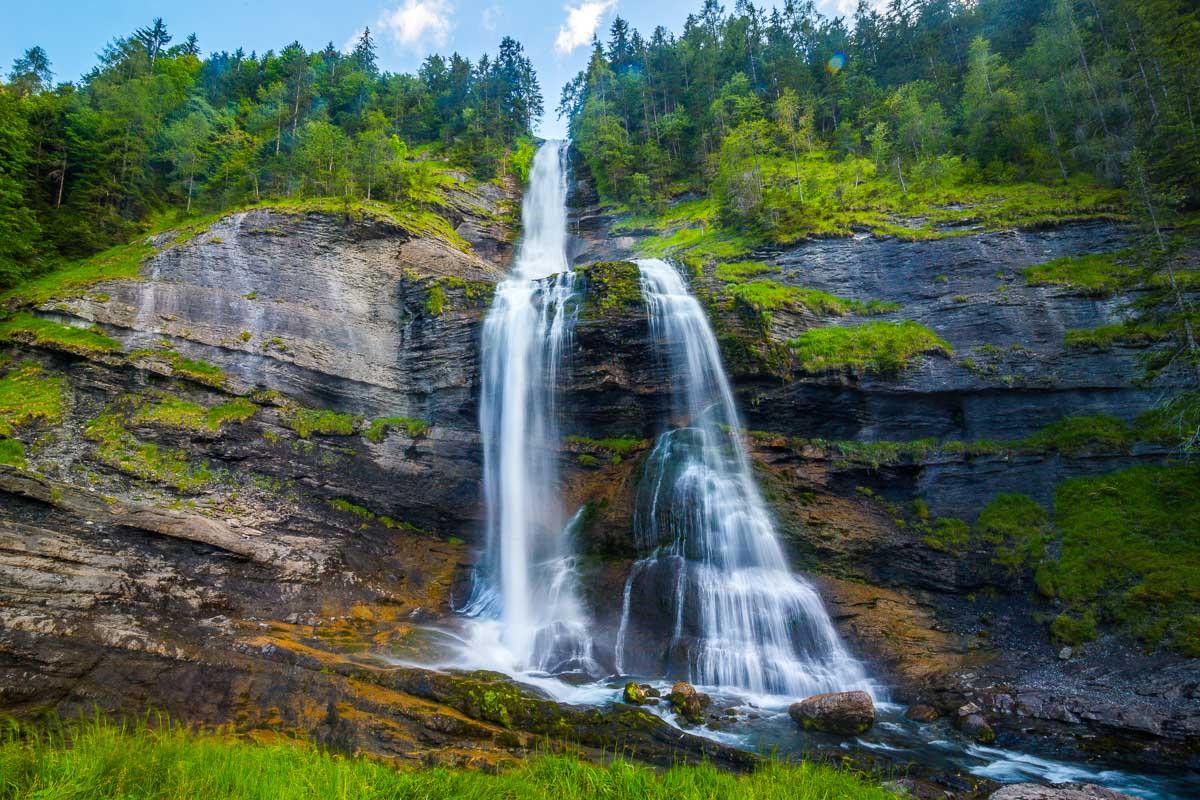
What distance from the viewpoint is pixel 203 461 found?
1716 centimetres

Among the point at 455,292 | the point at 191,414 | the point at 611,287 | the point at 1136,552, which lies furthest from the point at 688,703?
the point at 455,292

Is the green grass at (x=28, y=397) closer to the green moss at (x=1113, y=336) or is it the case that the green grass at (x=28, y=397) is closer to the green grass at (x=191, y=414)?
the green grass at (x=191, y=414)

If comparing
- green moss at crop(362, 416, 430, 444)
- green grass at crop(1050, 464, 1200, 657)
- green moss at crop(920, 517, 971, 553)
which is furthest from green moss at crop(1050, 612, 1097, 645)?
green moss at crop(362, 416, 430, 444)

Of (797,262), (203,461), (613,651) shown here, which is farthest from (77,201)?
(797,262)

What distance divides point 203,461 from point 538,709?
45.7 ft

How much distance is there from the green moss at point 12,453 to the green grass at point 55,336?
12.0 ft

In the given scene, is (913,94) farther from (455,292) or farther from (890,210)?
(455,292)

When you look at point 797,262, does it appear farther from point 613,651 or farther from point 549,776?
point 549,776

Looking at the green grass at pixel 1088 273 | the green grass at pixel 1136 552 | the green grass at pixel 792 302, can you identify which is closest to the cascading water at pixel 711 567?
the green grass at pixel 792 302

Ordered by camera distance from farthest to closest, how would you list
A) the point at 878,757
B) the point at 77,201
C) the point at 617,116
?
the point at 617,116 < the point at 77,201 < the point at 878,757

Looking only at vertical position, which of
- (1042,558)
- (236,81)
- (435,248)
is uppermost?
(236,81)

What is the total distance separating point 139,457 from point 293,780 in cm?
1687

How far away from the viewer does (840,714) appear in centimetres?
1074

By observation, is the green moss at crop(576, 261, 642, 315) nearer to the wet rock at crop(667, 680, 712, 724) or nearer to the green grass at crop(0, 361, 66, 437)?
the wet rock at crop(667, 680, 712, 724)
